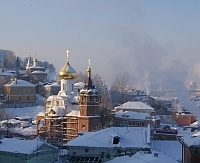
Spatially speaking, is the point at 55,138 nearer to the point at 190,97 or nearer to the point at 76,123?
the point at 76,123

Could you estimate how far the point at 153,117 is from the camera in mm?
38188

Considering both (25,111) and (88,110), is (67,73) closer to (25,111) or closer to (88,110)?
(88,110)

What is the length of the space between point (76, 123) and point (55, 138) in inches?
77.5

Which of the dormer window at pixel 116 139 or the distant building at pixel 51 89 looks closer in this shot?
the dormer window at pixel 116 139

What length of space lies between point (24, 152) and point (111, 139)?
575 centimetres

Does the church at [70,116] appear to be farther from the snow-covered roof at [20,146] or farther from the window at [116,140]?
the snow-covered roof at [20,146]

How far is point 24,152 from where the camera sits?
16172 mm

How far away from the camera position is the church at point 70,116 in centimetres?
3047

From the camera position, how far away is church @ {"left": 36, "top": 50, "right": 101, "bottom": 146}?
A: 30.5 m

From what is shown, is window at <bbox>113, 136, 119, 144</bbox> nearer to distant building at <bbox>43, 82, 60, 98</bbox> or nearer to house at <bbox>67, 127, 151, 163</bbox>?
house at <bbox>67, 127, 151, 163</bbox>

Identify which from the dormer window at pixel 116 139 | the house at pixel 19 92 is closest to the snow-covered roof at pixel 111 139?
the dormer window at pixel 116 139

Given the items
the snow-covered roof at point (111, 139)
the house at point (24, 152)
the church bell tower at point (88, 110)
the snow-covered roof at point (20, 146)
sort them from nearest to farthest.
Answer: the house at point (24, 152) → the snow-covered roof at point (20, 146) → the snow-covered roof at point (111, 139) → the church bell tower at point (88, 110)

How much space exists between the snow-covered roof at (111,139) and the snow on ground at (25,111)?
2300 centimetres

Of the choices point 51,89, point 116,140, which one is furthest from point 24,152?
point 51,89
